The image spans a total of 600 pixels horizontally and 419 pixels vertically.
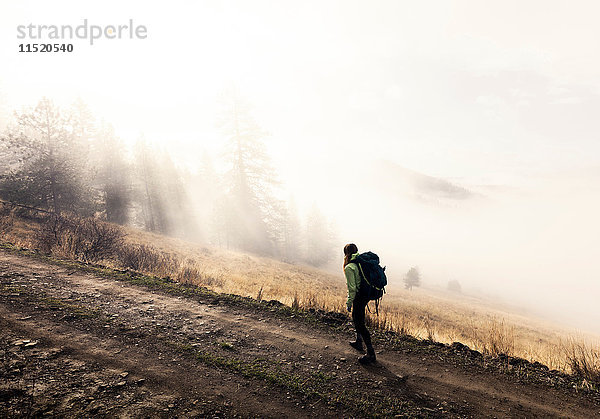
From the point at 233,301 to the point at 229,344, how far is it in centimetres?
257

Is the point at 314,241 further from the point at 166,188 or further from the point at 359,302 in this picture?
the point at 359,302

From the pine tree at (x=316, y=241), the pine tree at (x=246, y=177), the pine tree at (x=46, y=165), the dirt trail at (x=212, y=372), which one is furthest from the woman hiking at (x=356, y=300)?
the pine tree at (x=316, y=241)

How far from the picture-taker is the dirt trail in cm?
362

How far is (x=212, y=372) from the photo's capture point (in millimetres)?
4410

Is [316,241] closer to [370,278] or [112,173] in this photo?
[112,173]

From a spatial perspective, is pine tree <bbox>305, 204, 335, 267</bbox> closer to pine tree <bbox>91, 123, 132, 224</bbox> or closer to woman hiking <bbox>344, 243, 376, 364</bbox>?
pine tree <bbox>91, 123, 132, 224</bbox>

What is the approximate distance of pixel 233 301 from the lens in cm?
784

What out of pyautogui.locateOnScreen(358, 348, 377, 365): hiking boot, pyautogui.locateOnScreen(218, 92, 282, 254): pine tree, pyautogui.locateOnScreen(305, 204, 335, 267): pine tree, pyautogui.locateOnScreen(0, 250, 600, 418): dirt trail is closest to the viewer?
pyautogui.locateOnScreen(0, 250, 600, 418): dirt trail

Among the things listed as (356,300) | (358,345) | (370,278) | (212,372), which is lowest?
(358,345)

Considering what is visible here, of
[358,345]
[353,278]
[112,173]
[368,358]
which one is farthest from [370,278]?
[112,173]

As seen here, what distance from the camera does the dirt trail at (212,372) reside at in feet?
11.9

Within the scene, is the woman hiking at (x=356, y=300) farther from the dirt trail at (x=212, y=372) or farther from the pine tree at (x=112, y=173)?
the pine tree at (x=112, y=173)

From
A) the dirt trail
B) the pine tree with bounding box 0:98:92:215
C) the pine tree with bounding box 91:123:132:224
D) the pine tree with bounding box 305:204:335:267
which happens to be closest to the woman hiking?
the dirt trail

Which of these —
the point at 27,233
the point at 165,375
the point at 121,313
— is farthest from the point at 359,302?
the point at 27,233
